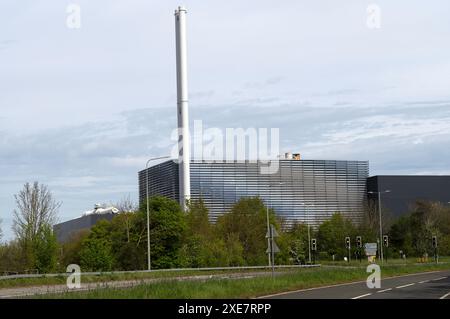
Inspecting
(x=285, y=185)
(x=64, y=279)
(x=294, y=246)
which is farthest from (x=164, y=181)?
(x=64, y=279)

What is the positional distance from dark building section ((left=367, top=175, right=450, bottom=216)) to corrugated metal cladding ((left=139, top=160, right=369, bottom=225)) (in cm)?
450

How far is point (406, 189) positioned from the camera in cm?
15538

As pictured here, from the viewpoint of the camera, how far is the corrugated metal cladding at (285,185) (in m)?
127

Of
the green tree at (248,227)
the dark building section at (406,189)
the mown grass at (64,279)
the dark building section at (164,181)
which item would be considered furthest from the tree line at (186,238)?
the dark building section at (406,189)

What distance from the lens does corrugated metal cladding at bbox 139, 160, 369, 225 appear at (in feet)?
418

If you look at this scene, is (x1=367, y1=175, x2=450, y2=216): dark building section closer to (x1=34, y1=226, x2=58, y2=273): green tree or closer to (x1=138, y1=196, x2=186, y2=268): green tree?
(x1=138, y1=196, x2=186, y2=268): green tree

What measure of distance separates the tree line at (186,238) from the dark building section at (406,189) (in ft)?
121

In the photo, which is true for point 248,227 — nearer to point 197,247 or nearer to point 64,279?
point 197,247

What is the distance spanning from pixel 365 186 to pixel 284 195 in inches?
995

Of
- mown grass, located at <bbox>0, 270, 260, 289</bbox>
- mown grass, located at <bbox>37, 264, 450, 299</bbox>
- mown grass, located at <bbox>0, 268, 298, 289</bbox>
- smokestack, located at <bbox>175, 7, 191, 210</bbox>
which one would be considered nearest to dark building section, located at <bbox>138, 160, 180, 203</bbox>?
smokestack, located at <bbox>175, 7, 191, 210</bbox>

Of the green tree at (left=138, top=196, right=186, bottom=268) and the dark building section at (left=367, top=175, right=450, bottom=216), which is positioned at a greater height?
the dark building section at (left=367, top=175, right=450, bottom=216)

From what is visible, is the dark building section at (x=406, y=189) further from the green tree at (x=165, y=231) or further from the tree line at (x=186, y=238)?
the green tree at (x=165, y=231)

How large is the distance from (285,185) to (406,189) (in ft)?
102
